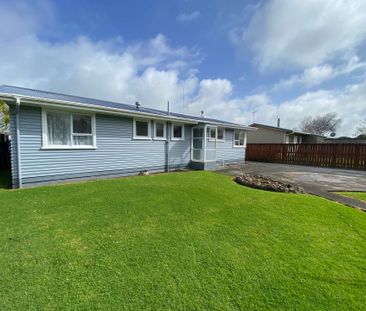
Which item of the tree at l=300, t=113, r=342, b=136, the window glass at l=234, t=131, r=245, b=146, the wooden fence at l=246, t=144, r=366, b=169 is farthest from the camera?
the tree at l=300, t=113, r=342, b=136

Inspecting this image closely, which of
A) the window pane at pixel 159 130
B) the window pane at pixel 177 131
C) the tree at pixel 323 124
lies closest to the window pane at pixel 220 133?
the window pane at pixel 177 131

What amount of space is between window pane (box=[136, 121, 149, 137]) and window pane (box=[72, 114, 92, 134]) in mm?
2286

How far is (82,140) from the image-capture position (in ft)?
25.5

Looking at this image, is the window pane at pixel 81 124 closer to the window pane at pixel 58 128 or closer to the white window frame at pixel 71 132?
the white window frame at pixel 71 132

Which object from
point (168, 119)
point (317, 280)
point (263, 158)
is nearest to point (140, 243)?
point (317, 280)

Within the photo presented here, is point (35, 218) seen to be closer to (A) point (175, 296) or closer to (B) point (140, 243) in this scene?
(B) point (140, 243)

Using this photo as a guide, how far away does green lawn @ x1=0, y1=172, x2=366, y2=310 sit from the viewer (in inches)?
81.1

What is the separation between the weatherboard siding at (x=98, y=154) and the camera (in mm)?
6480

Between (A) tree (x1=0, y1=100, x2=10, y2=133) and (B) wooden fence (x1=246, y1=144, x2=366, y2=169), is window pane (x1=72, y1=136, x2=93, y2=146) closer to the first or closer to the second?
(B) wooden fence (x1=246, y1=144, x2=366, y2=169)

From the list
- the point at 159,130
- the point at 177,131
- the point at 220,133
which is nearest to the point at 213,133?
the point at 220,133

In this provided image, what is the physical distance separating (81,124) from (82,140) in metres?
0.65

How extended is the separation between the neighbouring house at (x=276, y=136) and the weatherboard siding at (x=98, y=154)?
1426cm

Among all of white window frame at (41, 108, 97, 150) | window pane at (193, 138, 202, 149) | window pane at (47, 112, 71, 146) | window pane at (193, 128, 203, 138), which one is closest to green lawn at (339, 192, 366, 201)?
window pane at (193, 138, 202, 149)

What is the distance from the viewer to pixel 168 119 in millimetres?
10195
